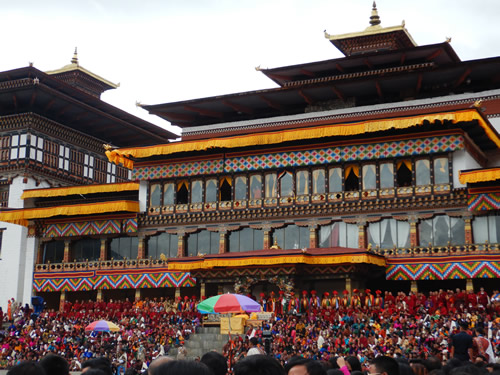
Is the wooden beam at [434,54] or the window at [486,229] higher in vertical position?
the wooden beam at [434,54]

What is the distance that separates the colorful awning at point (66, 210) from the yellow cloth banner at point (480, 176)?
20.0m

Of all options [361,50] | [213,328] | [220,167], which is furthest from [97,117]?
[213,328]

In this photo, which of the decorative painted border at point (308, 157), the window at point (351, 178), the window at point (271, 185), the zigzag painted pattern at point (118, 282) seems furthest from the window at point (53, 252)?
the window at point (351, 178)

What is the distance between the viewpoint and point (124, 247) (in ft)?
149

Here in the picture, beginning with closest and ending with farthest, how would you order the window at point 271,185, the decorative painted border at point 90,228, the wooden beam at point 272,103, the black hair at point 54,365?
1. the black hair at point 54,365
2. the window at point 271,185
3. the decorative painted border at point 90,228
4. the wooden beam at point 272,103

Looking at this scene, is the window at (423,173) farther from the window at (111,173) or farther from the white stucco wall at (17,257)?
the window at (111,173)

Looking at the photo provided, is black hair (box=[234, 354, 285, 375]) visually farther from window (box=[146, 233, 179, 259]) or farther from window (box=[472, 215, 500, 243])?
window (box=[146, 233, 179, 259])

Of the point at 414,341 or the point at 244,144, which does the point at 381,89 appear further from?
the point at 414,341

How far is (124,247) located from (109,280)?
2632mm

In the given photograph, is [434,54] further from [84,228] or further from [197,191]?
[84,228]

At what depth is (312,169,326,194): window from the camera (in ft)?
131

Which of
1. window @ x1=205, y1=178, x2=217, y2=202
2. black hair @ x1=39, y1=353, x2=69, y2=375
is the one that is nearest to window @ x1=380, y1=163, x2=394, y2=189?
window @ x1=205, y1=178, x2=217, y2=202

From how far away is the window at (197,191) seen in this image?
43.1m

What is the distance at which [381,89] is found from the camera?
146 ft
